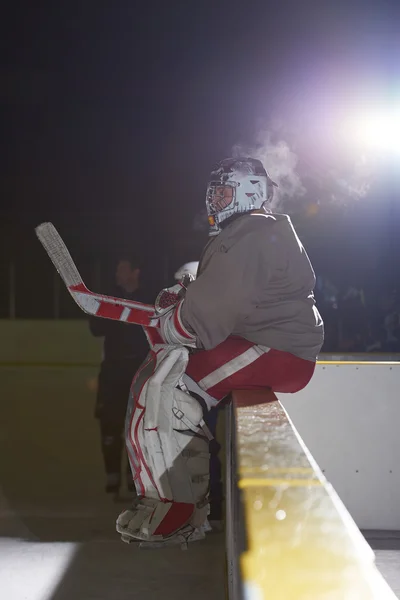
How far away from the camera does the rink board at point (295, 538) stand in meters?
0.52

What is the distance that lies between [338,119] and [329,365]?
22.5 feet

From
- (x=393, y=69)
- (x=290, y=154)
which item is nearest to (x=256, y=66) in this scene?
(x=393, y=69)

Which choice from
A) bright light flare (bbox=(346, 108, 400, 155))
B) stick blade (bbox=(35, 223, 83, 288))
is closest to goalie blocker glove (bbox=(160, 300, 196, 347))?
stick blade (bbox=(35, 223, 83, 288))

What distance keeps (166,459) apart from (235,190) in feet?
2.79

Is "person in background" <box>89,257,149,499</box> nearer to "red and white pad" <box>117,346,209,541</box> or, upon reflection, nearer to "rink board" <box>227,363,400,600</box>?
"red and white pad" <box>117,346,209,541</box>

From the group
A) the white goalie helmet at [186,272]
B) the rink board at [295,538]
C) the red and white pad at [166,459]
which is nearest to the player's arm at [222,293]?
the red and white pad at [166,459]

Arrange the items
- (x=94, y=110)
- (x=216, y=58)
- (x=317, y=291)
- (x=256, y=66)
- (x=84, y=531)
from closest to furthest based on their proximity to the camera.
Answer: (x=84, y=531), (x=317, y=291), (x=256, y=66), (x=216, y=58), (x=94, y=110)

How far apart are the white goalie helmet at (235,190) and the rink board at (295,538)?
1223 mm

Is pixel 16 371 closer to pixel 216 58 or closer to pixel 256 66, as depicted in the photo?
pixel 256 66

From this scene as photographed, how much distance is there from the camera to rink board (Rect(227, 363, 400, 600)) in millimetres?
522

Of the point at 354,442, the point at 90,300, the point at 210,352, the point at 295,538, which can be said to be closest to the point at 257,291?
the point at 210,352

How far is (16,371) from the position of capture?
9.73 meters

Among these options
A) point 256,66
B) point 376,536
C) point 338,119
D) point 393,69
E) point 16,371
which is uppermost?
point 256,66

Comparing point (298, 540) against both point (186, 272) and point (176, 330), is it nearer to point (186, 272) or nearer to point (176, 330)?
point (176, 330)
